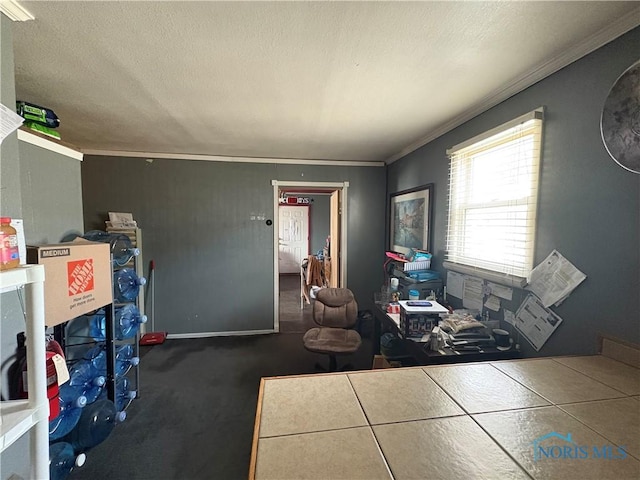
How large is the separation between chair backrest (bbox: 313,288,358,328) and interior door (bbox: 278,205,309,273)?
15.2 feet

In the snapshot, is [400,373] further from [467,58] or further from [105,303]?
[105,303]

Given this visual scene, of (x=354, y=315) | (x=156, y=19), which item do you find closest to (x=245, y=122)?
(x=156, y=19)

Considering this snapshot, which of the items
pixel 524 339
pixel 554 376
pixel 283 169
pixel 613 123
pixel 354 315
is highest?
pixel 283 169

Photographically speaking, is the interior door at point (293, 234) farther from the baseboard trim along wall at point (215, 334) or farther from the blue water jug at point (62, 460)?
the blue water jug at point (62, 460)

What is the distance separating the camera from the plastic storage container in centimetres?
73

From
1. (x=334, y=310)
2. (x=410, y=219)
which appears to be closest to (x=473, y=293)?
(x=410, y=219)

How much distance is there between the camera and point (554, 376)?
0.99m

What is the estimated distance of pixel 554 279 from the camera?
1.42 m

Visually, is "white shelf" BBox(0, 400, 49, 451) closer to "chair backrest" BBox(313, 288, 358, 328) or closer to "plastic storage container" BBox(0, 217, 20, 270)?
"plastic storage container" BBox(0, 217, 20, 270)

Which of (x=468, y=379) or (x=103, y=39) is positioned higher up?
(x=103, y=39)

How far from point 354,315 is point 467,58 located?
220 cm

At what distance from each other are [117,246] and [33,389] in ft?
6.63

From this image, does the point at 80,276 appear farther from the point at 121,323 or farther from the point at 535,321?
the point at 535,321

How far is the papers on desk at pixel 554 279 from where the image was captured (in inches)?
52.4
